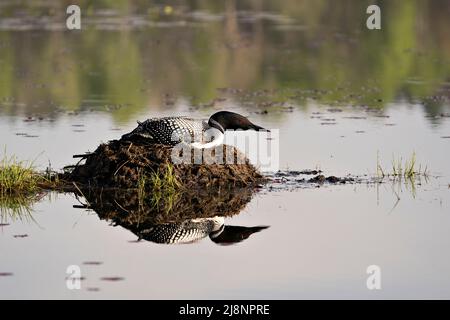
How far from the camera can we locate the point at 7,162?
44.4 ft

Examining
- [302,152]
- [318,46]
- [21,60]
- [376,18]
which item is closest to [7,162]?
[302,152]

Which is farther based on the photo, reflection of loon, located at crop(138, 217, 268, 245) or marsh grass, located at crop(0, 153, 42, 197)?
marsh grass, located at crop(0, 153, 42, 197)

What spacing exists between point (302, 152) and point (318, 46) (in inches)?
400

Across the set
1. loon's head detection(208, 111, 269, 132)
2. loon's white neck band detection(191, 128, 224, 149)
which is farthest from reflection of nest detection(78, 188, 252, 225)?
loon's head detection(208, 111, 269, 132)

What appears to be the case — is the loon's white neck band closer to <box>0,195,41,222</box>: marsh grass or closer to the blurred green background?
<box>0,195,41,222</box>: marsh grass

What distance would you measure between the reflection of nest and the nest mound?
13 cm

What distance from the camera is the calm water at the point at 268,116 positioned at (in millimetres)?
9477

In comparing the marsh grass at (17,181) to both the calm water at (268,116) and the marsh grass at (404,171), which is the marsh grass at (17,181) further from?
the marsh grass at (404,171)

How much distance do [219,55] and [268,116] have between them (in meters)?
6.44

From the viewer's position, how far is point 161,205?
38.9 ft

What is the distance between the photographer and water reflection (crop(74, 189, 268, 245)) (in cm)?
1082

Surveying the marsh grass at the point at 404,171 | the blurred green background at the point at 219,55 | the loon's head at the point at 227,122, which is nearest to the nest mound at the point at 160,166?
the loon's head at the point at 227,122

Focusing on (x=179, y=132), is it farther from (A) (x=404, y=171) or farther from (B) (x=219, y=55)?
(B) (x=219, y=55)

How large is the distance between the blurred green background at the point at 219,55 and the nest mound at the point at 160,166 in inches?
182
